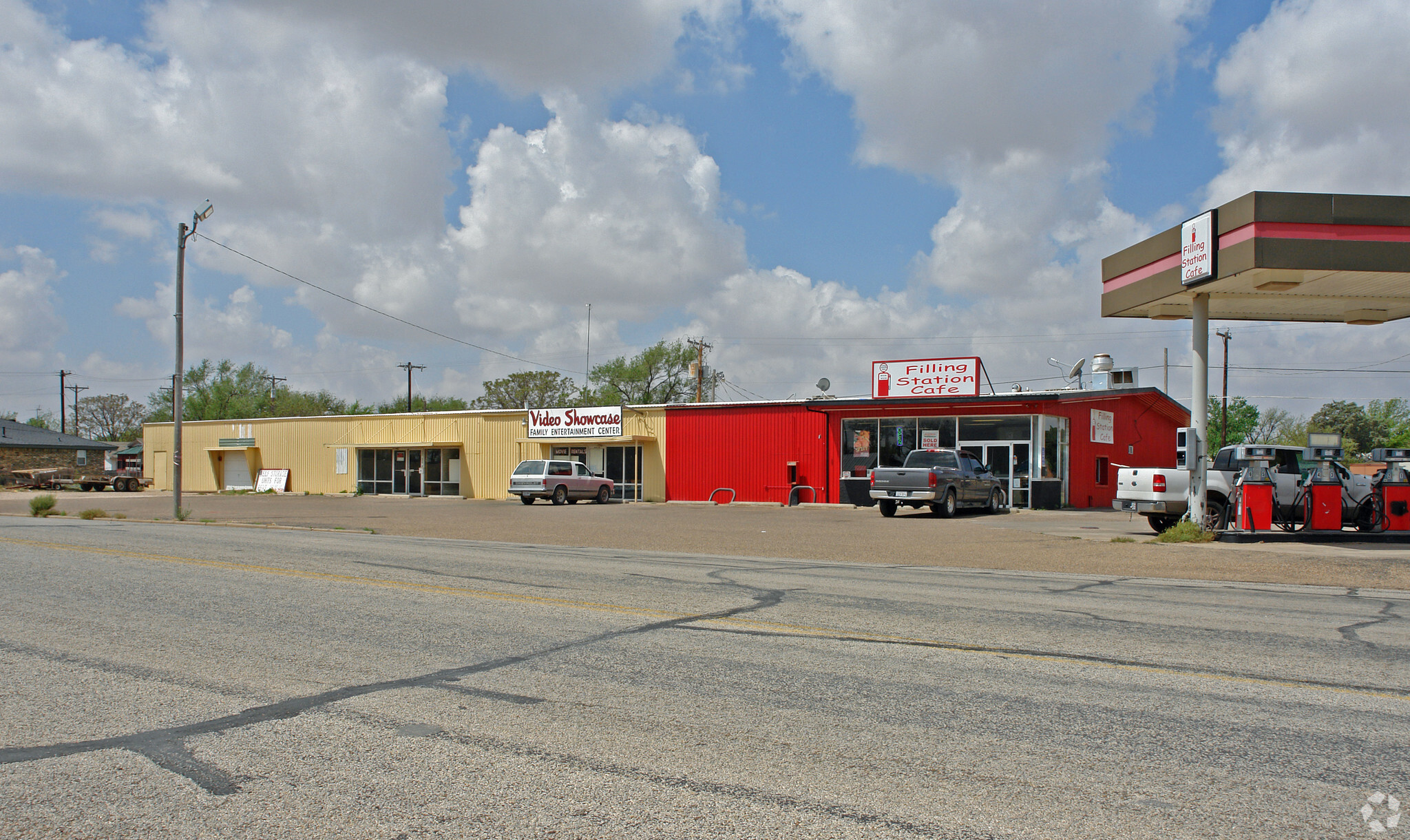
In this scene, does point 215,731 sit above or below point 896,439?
below

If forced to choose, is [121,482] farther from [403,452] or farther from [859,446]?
[859,446]

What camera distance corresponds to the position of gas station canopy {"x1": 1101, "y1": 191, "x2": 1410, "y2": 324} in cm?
1529

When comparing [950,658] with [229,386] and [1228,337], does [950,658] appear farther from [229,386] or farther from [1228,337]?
[229,386]

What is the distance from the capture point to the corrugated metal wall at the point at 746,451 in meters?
33.0

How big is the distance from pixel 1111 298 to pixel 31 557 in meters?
19.8

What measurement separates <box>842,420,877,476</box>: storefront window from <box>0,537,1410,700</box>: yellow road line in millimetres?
22741

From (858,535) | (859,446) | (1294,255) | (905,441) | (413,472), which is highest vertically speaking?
(1294,255)

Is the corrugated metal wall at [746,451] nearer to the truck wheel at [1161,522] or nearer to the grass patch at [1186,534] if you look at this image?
the truck wheel at [1161,522]

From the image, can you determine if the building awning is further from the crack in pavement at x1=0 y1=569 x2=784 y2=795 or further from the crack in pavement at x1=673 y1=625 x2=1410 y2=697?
the crack in pavement at x1=0 y1=569 x2=784 y2=795

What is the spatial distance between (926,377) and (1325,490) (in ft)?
47.6

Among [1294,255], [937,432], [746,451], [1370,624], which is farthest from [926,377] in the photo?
[1370,624]

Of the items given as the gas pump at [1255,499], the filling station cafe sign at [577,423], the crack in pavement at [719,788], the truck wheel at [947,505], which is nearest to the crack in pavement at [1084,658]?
the crack in pavement at [719,788]

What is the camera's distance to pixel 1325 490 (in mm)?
17000

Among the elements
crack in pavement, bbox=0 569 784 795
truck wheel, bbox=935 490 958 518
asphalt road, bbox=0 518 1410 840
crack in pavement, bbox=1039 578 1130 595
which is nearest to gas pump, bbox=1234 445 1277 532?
crack in pavement, bbox=1039 578 1130 595
